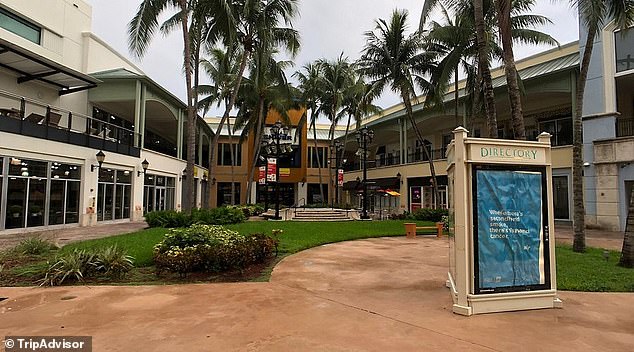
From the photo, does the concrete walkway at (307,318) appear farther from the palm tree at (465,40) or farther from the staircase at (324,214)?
the staircase at (324,214)

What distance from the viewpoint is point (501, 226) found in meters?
5.44

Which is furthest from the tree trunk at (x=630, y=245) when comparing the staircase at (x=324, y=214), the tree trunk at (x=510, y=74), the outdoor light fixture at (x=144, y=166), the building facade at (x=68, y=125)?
the outdoor light fixture at (x=144, y=166)

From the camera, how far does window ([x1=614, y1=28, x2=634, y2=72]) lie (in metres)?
16.7

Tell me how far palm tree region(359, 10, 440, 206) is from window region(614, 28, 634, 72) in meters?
8.09

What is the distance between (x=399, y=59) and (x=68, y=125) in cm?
1710

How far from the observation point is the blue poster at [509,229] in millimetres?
5355

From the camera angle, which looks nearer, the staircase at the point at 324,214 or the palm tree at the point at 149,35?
the palm tree at the point at 149,35

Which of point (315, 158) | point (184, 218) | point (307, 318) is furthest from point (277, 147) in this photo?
point (315, 158)

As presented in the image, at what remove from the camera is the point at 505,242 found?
214 inches

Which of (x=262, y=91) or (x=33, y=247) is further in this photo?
(x=262, y=91)

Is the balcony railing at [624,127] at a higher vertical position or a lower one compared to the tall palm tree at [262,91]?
lower

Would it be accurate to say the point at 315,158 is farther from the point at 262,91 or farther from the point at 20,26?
the point at 20,26

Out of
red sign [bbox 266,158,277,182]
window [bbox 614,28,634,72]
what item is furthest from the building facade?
window [bbox 614,28,634,72]

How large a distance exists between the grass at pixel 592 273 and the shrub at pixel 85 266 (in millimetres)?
8168
